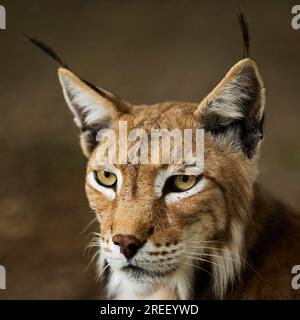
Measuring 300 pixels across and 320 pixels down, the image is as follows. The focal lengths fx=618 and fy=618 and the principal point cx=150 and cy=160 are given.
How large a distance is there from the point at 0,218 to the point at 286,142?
2111 mm

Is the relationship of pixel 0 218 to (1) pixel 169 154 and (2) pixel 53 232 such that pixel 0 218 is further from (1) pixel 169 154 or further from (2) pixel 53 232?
(1) pixel 169 154

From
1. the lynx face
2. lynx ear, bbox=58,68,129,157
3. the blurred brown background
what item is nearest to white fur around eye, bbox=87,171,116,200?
the lynx face

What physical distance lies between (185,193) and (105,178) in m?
0.38

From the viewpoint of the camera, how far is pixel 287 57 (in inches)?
178

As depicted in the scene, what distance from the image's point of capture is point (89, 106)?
2.84 metres

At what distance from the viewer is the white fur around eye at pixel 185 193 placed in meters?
2.53

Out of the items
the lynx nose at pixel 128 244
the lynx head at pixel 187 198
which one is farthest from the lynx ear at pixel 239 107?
the lynx nose at pixel 128 244

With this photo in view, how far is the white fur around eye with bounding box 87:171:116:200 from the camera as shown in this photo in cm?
266

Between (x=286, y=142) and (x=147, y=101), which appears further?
(x=147, y=101)

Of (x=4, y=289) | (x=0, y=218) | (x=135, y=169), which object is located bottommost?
(x=4, y=289)

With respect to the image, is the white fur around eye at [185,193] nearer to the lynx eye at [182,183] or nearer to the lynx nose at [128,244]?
the lynx eye at [182,183]

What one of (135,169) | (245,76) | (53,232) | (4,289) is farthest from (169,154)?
(53,232)

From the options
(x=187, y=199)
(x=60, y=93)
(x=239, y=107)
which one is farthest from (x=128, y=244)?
(x=60, y=93)
